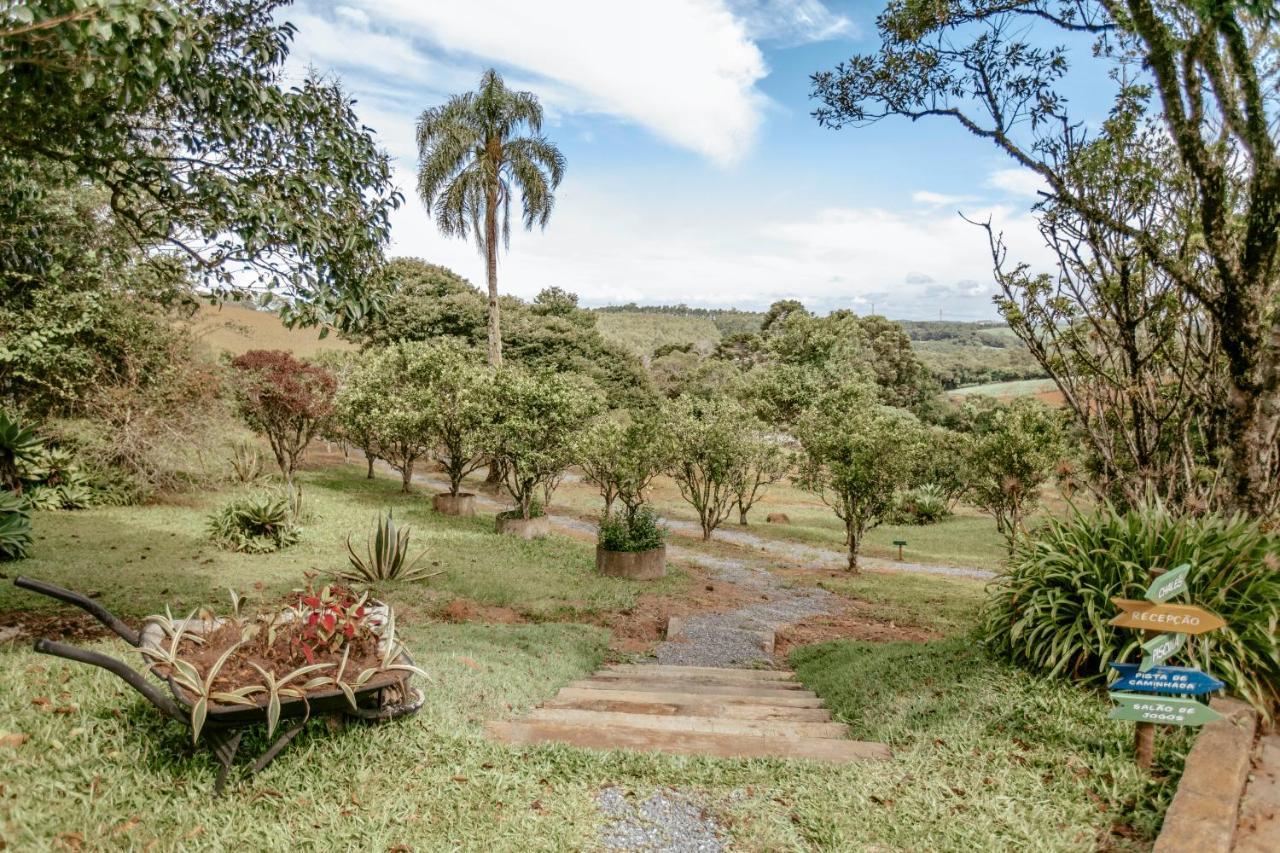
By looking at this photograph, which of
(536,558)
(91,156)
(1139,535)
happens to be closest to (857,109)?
(1139,535)

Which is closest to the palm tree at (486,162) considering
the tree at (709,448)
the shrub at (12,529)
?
the tree at (709,448)

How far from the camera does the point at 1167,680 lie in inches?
127

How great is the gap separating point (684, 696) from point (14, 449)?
11489 mm

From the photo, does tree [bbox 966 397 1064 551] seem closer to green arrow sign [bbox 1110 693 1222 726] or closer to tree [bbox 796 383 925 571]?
tree [bbox 796 383 925 571]

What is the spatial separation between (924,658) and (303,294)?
17.6ft

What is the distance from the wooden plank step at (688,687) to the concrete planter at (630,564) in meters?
5.09

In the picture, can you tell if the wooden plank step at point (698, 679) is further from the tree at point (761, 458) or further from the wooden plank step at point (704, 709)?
the tree at point (761, 458)

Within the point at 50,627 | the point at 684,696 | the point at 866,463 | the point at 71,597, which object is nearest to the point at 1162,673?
the point at 684,696

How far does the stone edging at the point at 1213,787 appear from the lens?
276 cm

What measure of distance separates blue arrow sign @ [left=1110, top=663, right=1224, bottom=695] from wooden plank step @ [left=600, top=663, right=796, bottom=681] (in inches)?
125

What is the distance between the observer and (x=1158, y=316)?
658 cm

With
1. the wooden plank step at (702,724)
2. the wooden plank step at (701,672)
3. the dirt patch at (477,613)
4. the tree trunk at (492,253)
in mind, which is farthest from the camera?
the tree trunk at (492,253)

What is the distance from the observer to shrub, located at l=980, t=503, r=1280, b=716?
385 centimetres

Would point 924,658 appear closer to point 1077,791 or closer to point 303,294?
point 1077,791
